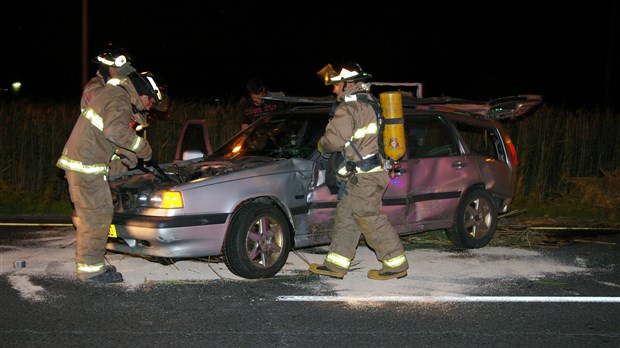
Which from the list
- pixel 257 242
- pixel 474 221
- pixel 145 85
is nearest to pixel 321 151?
pixel 257 242

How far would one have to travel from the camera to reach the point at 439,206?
8133mm

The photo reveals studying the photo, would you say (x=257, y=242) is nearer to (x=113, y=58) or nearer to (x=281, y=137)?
(x=281, y=137)

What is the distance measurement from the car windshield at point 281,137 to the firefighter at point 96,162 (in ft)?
4.91

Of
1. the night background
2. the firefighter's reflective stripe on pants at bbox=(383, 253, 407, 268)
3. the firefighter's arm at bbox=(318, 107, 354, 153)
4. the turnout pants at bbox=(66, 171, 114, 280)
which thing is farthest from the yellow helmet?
the night background

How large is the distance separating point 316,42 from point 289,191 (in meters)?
36.7

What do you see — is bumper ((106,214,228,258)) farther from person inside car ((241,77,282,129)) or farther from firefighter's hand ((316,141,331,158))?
person inside car ((241,77,282,129))

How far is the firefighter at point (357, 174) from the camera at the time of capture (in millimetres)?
6840

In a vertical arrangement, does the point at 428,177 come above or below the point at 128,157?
below

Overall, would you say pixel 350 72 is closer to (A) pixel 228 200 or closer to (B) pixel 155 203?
(A) pixel 228 200

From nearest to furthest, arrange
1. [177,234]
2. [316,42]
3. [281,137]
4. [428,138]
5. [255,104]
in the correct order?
[177,234]
[281,137]
[428,138]
[255,104]
[316,42]

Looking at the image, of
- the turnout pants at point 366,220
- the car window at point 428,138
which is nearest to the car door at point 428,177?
the car window at point 428,138

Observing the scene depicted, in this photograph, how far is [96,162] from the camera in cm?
676

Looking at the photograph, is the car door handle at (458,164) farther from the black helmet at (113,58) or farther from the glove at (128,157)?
the black helmet at (113,58)

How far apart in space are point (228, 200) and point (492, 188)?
3.40 m
